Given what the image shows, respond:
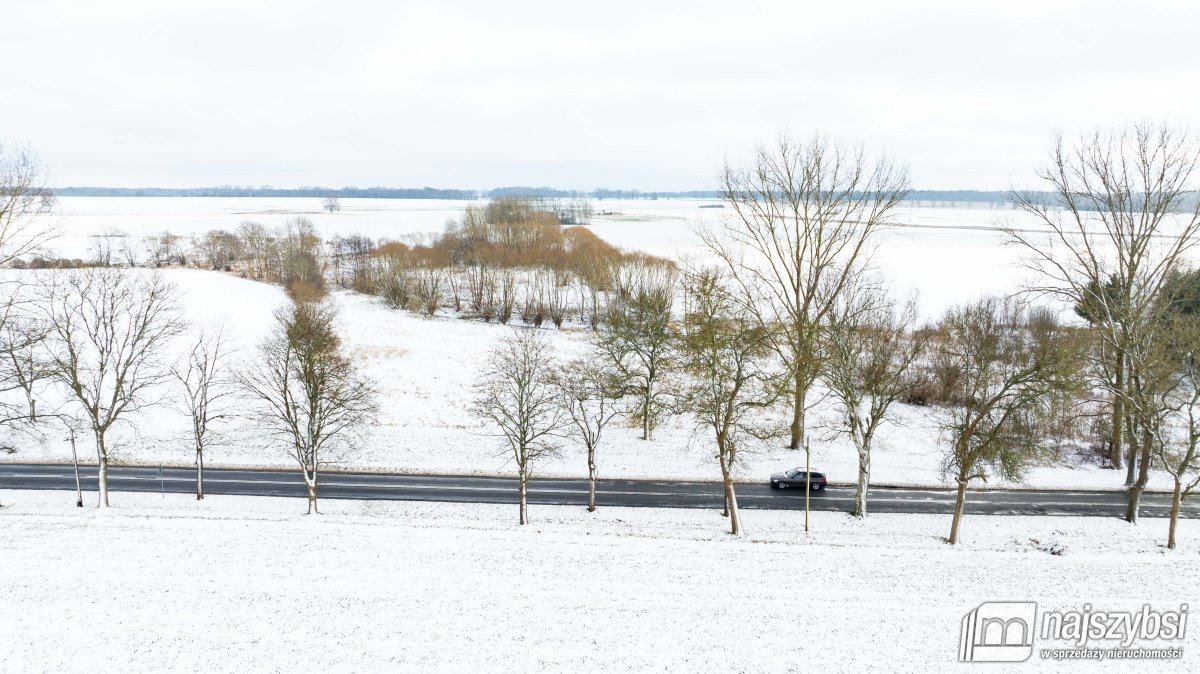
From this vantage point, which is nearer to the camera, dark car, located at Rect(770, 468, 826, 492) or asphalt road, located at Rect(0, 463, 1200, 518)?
asphalt road, located at Rect(0, 463, 1200, 518)

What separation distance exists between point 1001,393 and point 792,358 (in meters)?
15.1

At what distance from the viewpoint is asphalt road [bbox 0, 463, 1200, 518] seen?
28547 mm

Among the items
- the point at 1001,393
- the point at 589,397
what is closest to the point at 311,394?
the point at 589,397

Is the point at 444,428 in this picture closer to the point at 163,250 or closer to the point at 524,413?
the point at 524,413

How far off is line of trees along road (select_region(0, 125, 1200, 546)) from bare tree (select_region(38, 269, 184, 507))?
0.34 meters

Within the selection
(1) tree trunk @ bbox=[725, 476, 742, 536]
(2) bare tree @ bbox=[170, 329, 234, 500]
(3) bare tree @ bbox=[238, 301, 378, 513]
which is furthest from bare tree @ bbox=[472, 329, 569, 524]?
(2) bare tree @ bbox=[170, 329, 234, 500]

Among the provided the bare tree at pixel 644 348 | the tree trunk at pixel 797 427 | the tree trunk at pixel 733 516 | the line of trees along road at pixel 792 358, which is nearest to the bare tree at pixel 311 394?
the line of trees along road at pixel 792 358

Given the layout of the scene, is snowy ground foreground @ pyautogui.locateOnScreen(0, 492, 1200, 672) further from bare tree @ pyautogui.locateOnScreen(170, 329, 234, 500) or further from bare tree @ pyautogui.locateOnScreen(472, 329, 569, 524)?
bare tree @ pyautogui.locateOnScreen(170, 329, 234, 500)

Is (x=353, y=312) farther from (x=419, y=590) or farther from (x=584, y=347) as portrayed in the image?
(x=419, y=590)

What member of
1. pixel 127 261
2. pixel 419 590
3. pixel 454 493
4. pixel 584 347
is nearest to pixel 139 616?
pixel 419 590

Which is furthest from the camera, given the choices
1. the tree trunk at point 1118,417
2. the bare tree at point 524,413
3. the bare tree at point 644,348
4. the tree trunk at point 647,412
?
the bare tree at point 644,348

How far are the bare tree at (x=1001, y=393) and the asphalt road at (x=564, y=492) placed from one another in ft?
6.15

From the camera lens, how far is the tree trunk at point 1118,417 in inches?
1011

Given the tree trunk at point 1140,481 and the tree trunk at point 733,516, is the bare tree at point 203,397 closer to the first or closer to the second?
the tree trunk at point 733,516
